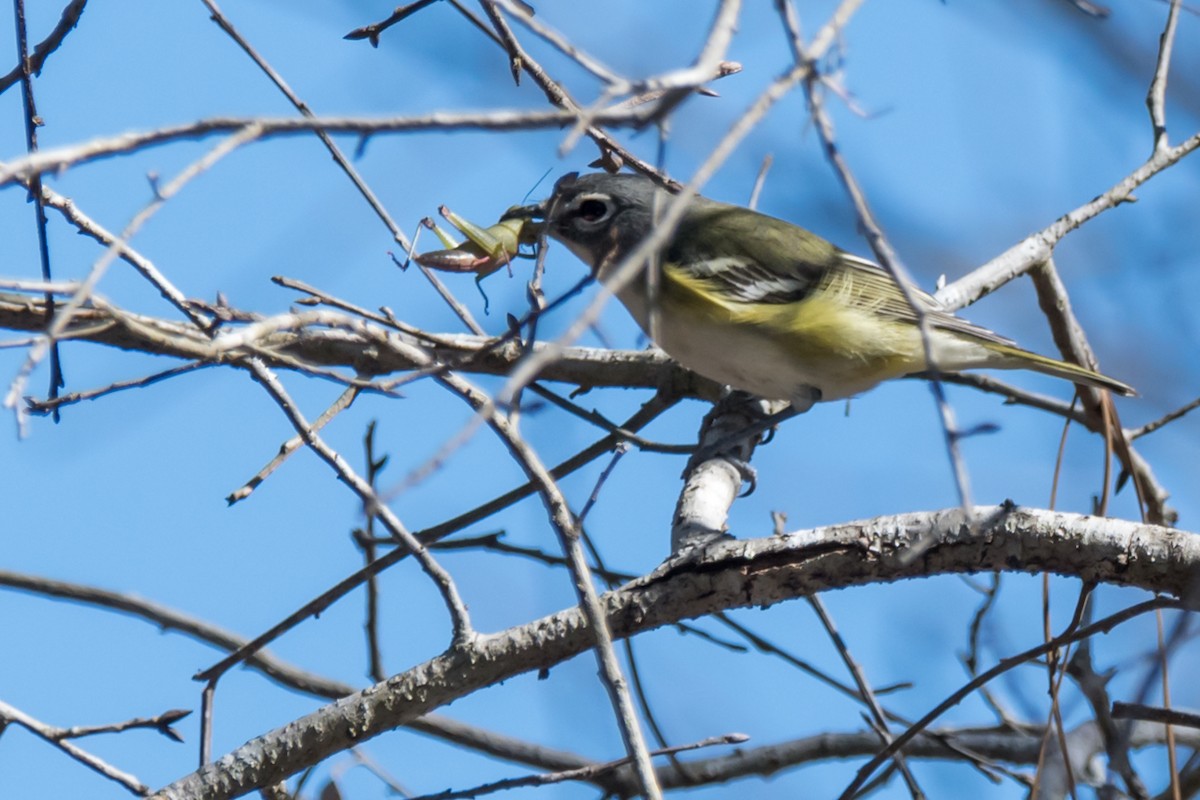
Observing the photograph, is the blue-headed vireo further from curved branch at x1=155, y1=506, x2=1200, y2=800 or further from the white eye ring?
curved branch at x1=155, y1=506, x2=1200, y2=800

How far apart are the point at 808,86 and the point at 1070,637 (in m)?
1.49

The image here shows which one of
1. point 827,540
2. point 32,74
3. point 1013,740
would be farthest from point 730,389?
point 32,74

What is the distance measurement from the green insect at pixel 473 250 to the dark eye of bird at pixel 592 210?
4.32 feet

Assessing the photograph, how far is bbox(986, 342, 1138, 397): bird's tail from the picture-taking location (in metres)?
4.09

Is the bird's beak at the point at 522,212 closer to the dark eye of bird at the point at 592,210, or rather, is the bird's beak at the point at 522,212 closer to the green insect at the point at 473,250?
the green insect at the point at 473,250

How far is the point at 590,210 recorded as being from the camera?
196 inches

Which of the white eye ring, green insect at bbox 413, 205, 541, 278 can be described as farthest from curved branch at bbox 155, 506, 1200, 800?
the white eye ring

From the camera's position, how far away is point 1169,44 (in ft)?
13.1

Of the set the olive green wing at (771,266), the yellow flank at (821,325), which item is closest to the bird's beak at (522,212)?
the yellow flank at (821,325)

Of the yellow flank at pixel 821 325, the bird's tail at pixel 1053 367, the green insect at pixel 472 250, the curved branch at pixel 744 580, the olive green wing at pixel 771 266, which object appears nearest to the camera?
the curved branch at pixel 744 580

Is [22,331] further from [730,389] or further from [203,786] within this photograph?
[730,389]

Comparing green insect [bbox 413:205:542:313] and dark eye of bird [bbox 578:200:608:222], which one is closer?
green insect [bbox 413:205:542:313]

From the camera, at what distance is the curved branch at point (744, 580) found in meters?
2.65

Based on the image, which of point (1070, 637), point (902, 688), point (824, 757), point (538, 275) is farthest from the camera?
point (824, 757)
